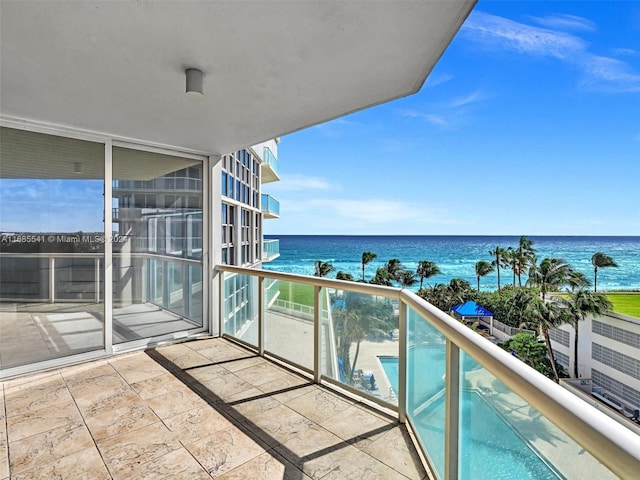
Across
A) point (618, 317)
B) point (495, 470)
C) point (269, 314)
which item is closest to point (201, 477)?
point (495, 470)

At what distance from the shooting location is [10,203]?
3.05 m

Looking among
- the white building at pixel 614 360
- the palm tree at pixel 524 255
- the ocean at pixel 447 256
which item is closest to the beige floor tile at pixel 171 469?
the white building at pixel 614 360

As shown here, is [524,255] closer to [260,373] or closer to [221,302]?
[221,302]

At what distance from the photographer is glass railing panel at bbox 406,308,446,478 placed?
167cm

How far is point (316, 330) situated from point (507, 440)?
2.11 metres

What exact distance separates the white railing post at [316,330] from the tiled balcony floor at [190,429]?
15 cm

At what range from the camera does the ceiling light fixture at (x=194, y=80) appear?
6.73 feet

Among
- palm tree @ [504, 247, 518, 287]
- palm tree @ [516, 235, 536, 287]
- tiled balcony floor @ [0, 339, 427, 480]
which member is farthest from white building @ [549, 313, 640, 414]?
tiled balcony floor @ [0, 339, 427, 480]

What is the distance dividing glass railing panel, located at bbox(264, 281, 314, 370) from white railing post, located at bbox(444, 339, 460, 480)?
5.64 feet

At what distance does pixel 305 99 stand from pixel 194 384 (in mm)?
2655

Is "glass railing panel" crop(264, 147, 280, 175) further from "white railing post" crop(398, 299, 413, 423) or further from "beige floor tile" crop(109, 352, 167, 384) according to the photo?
"white railing post" crop(398, 299, 413, 423)

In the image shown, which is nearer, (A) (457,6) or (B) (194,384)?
(A) (457,6)

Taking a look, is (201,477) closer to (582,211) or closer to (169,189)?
(169,189)

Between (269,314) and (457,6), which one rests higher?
(457,6)
